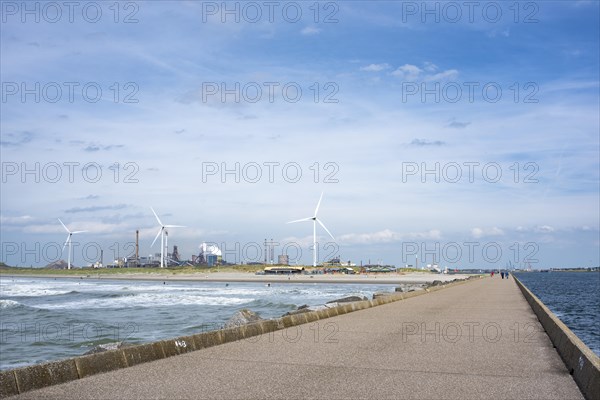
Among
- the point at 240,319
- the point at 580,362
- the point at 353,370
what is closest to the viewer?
the point at 580,362

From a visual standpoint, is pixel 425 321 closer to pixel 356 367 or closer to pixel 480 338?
pixel 480 338

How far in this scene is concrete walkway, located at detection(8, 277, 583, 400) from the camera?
7.52 meters

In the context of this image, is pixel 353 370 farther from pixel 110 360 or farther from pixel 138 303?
pixel 138 303

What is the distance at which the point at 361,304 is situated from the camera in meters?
22.6

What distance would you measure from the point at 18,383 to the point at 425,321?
41.0 feet

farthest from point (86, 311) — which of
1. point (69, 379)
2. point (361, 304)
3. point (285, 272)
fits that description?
point (285, 272)

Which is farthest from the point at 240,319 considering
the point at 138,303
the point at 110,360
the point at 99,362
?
the point at 138,303

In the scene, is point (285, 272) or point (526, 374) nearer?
point (526, 374)

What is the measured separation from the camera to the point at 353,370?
913cm

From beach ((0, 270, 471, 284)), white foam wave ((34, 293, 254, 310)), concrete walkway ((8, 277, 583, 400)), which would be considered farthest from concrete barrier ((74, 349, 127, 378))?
beach ((0, 270, 471, 284))

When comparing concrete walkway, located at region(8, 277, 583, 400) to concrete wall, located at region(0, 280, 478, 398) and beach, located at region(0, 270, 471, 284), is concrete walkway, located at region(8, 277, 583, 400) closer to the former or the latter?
concrete wall, located at region(0, 280, 478, 398)

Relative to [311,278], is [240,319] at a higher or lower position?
higher

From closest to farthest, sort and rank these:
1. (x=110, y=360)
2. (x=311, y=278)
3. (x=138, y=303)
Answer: (x=110, y=360) < (x=138, y=303) < (x=311, y=278)

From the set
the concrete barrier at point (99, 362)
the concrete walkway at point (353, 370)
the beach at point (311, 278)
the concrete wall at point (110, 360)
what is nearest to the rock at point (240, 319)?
the concrete wall at point (110, 360)
